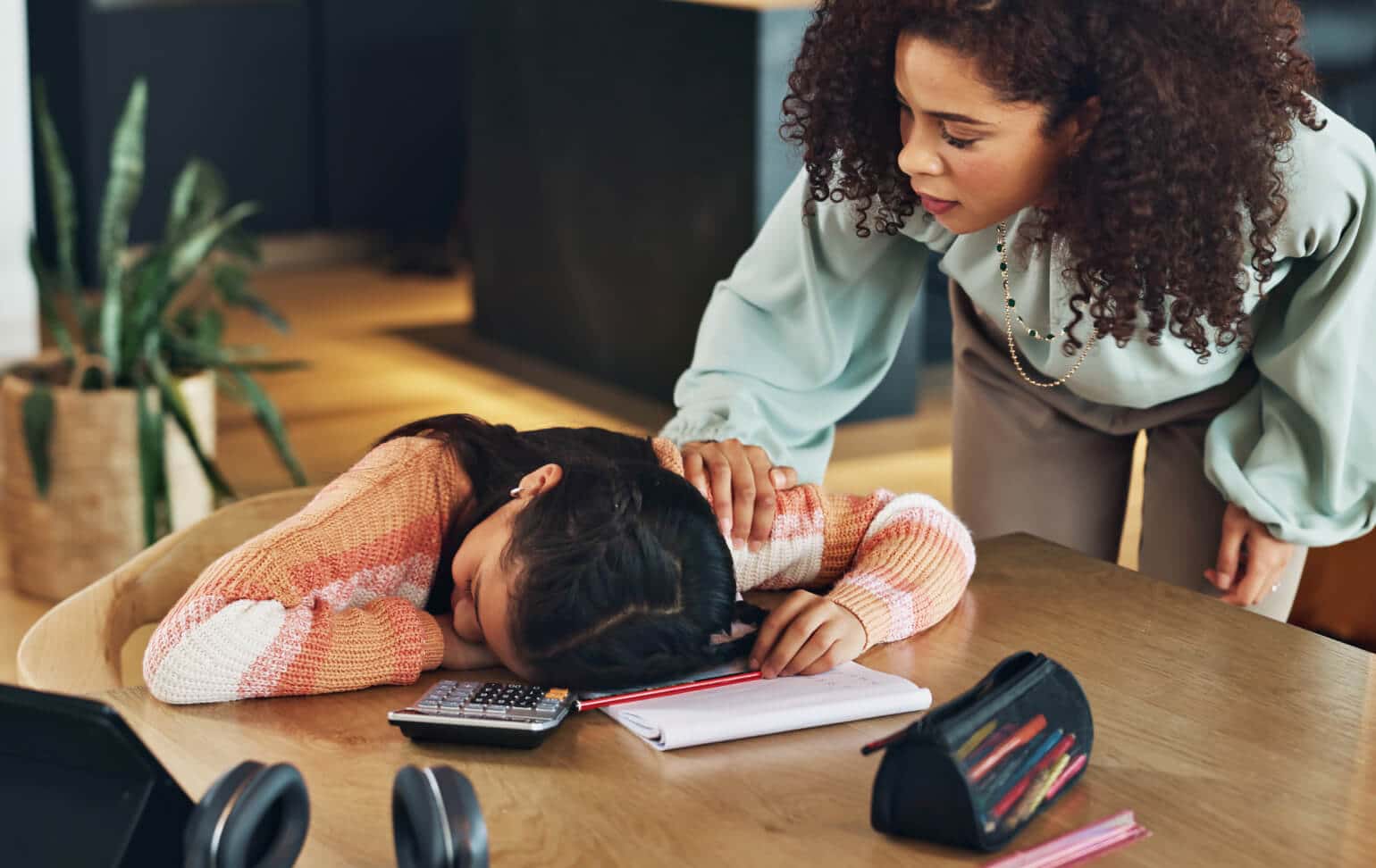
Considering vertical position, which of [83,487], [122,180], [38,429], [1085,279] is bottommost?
[83,487]

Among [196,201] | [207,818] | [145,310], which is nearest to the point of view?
[207,818]

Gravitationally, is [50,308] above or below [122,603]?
below

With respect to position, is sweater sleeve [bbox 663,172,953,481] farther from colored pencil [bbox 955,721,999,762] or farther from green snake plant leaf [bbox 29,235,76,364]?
green snake plant leaf [bbox 29,235,76,364]

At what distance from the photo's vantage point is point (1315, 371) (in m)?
1.52

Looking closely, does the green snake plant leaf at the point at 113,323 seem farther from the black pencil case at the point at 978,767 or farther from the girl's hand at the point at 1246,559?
the black pencil case at the point at 978,767

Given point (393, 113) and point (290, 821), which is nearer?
point (290, 821)

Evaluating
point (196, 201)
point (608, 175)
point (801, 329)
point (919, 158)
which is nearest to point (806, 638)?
point (919, 158)

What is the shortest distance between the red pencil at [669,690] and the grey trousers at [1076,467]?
2.28 ft

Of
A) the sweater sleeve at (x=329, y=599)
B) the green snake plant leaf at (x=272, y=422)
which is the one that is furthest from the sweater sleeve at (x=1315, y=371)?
the green snake plant leaf at (x=272, y=422)

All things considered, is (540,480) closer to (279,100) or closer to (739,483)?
(739,483)

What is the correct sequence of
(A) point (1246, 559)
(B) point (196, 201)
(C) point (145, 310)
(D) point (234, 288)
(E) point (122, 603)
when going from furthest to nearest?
(B) point (196, 201)
(D) point (234, 288)
(C) point (145, 310)
(A) point (1246, 559)
(E) point (122, 603)

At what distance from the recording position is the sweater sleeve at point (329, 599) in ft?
3.66

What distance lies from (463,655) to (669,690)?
16 centimetres

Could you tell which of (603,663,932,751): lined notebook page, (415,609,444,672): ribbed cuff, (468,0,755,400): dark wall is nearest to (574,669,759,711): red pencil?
(603,663,932,751): lined notebook page
